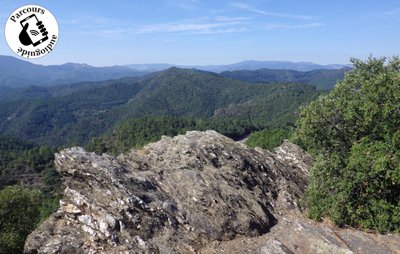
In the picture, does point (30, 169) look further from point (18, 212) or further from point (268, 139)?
point (18, 212)

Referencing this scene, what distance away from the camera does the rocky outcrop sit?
18703mm

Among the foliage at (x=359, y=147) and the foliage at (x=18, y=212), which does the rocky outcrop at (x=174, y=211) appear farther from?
the foliage at (x=18, y=212)

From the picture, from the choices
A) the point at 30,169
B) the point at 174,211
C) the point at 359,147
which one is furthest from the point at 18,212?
the point at 30,169

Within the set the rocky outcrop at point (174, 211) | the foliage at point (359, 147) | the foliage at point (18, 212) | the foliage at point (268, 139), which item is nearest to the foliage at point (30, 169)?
the foliage at point (268, 139)

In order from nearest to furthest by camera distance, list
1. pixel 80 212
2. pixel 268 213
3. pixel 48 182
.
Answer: pixel 80 212 < pixel 268 213 < pixel 48 182

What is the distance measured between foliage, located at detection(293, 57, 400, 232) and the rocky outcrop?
1.69 meters

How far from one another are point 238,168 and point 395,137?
36.4 feet

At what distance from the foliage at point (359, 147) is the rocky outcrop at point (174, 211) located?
5.56 feet

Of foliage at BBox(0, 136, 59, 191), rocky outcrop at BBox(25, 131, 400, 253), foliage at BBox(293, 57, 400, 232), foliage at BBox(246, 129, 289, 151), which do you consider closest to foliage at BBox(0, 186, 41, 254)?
rocky outcrop at BBox(25, 131, 400, 253)

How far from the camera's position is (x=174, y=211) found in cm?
2095

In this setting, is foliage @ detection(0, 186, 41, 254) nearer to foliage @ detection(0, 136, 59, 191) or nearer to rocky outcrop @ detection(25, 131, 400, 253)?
rocky outcrop @ detection(25, 131, 400, 253)

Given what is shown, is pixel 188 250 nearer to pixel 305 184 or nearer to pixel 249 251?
pixel 249 251

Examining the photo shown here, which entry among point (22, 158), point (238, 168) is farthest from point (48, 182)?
→ point (238, 168)

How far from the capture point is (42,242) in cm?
1808
